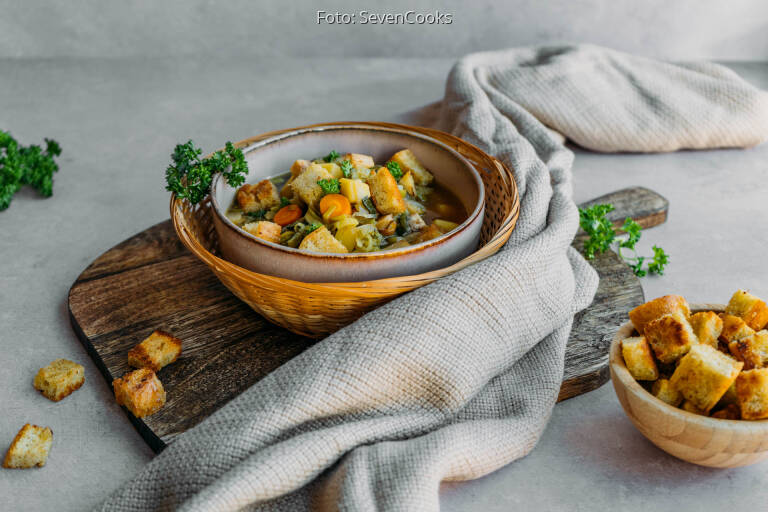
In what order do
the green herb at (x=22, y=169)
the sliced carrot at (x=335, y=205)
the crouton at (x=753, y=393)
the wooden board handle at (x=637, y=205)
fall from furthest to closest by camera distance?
the green herb at (x=22, y=169)
the wooden board handle at (x=637, y=205)
the sliced carrot at (x=335, y=205)
the crouton at (x=753, y=393)

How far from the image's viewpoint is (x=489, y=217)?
6.75ft

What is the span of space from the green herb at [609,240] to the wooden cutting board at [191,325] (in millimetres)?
43

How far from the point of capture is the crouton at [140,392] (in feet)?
5.15

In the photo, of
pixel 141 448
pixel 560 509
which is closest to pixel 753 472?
pixel 560 509

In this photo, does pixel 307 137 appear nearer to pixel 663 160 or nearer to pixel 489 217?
pixel 489 217

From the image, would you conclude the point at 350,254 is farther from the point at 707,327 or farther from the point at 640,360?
the point at 707,327

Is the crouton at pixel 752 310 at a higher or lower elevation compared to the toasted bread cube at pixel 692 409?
higher

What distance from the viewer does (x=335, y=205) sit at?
1.78 m

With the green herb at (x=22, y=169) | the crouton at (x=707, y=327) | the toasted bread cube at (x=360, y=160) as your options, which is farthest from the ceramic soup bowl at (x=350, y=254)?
the green herb at (x=22, y=169)

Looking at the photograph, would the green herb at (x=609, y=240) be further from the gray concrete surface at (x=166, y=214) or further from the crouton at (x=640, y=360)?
the crouton at (x=640, y=360)

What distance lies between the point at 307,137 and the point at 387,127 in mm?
237

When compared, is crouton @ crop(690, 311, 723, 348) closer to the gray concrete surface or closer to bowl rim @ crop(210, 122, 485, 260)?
the gray concrete surface

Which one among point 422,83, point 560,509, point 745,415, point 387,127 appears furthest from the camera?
point 422,83

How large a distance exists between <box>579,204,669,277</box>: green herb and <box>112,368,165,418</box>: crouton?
4.00ft
